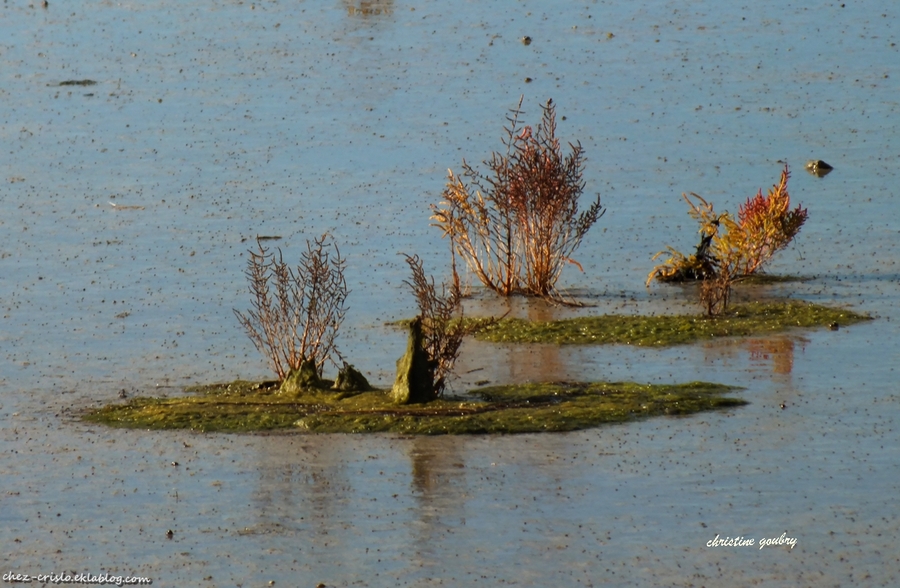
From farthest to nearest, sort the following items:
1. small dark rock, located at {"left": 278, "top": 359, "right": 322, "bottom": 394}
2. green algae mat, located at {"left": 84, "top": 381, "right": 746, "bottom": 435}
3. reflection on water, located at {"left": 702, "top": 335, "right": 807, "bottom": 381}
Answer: reflection on water, located at {"left": 702, "top": 335, "right": 807, "bottom": 381} < small dark rock, located at {"left": 278, "top": 359, "right": 322, "bottom": 394} < green algae mat, located at {"left": 84, "top": 381, "right": 746, "bottom": 435}

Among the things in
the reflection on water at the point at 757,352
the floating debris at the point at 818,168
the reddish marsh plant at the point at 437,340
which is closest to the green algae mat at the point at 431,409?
the reddish marsh plant at the point at 437,340

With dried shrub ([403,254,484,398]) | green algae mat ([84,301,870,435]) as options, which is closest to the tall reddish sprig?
green algae mat ([84,301,870,435])

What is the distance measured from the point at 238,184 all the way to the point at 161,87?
7.86 m

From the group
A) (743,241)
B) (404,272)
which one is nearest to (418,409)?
(404,272)

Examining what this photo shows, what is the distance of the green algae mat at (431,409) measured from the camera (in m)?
12.3

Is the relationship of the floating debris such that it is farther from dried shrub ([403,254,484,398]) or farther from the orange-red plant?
dried shrub ([403,254,484,398])

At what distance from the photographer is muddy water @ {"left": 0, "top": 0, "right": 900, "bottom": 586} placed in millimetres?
10125

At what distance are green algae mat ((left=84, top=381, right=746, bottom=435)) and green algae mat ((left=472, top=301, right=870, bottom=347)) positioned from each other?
1.95 m

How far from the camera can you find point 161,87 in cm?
3095

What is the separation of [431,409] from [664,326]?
395 centimetres

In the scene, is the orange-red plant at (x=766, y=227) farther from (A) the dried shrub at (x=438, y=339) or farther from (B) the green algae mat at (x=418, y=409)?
(A) the dried shrub at (x=438, y=339)

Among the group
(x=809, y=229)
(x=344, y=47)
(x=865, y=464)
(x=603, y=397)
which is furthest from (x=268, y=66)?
(x=865, y=464)

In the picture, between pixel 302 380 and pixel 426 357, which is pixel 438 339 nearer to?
pixel 426 357

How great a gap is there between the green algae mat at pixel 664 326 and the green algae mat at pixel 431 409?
1.95 meters
